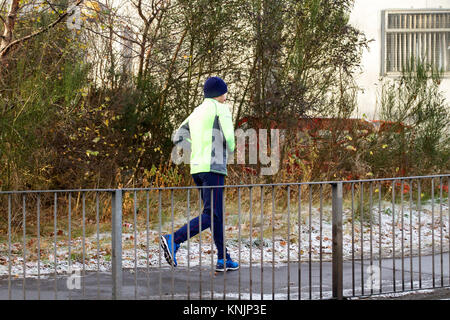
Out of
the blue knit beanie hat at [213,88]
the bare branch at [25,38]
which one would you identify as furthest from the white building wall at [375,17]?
the blue knit beanie hat at [213,88]

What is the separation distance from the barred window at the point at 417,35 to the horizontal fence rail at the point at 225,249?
5477 millimetres

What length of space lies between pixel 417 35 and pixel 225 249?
12.3m

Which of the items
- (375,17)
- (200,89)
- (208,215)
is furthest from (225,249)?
(375,17)

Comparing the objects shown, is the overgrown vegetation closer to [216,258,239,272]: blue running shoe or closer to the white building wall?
the white building wall

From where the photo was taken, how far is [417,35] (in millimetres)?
16531

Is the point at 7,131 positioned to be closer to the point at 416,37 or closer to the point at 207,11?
the point at 207,11

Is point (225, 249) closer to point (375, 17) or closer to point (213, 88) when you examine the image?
point (213, 88)

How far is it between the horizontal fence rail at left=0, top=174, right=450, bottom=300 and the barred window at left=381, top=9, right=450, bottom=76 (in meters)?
5.48

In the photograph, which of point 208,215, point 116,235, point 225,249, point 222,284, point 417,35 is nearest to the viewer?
point 116,235

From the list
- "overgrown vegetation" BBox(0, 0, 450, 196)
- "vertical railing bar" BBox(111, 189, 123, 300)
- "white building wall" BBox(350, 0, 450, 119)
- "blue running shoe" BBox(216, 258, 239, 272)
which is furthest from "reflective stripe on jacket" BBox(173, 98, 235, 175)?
"white building wall" BBox(350, 0, 450, 119)

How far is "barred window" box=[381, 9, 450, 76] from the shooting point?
1627 cm

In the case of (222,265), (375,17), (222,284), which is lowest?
(222,284)

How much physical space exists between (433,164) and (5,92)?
22.9 feet

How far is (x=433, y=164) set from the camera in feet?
40.7
